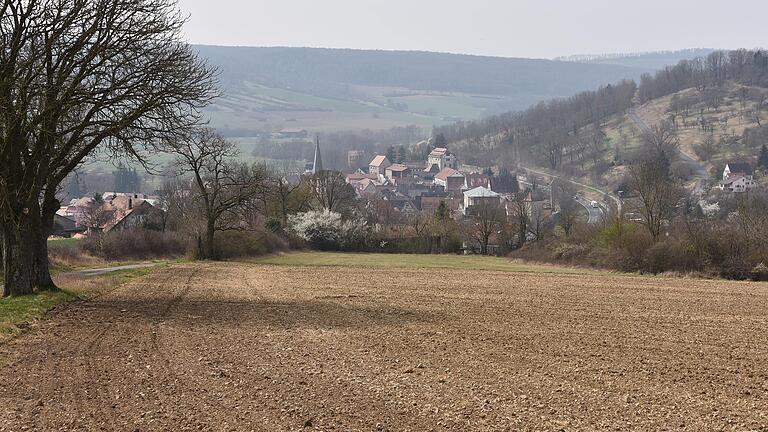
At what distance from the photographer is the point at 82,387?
37.2ft

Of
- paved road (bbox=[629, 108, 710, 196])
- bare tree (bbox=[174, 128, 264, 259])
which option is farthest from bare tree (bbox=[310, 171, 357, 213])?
paved road (bbox=[629, 108, 710, 196])

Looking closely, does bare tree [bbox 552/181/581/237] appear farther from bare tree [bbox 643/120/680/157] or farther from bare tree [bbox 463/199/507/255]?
bare tree [bbox 643/120/680/157]

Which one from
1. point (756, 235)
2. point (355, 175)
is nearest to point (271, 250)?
point (756, 235)

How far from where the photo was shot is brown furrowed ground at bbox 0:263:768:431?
9.94 meters

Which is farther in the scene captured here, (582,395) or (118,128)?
(118,128)

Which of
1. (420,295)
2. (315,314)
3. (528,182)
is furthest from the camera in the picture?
(528,182)

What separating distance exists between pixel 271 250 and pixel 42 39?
41240 millimetres

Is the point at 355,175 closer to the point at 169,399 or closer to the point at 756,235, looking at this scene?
the point at 756,235

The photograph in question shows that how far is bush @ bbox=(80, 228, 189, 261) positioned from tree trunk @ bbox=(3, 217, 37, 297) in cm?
2910

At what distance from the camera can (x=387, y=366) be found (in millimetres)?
12820

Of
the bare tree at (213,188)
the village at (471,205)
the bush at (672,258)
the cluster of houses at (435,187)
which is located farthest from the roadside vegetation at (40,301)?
the cluster of houses at (435,187)

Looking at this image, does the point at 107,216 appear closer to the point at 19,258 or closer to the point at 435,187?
the point at 19,258

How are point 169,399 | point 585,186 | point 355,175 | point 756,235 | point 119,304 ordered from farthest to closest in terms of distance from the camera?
point 355,175
point 585,186
point 756,235
point 119,304
point 169,399

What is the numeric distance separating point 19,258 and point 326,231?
54952 millimetres
